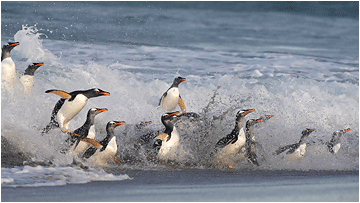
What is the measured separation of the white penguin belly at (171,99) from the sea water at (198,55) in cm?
21

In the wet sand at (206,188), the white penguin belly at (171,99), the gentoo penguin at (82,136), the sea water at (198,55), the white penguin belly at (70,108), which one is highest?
the sea water at (198,55)

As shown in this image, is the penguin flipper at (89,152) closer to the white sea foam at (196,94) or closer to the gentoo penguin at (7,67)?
the white sea foam at (196,94)

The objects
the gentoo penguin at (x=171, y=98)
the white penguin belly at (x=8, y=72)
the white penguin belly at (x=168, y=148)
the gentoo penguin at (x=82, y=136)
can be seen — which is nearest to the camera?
the white penguin belly at (x=168, y=148)

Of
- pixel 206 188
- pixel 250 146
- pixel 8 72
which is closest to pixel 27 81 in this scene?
pixel 8 72

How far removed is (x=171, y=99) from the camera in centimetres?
846

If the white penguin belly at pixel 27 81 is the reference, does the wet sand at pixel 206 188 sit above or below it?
below

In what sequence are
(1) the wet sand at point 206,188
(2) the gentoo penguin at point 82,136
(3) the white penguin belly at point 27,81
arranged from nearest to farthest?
(1) the wet sand at point 206,188 → (2) the gentoo penguin at point 82,136 → (3) the white penguin belly at point 27,81

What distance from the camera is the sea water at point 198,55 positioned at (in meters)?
11.0

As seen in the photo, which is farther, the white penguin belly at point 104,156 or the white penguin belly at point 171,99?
the white penguin belly at point 171,99

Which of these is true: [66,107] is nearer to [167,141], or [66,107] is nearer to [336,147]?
[167,141]

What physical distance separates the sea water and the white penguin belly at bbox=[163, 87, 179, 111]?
0.69 feet

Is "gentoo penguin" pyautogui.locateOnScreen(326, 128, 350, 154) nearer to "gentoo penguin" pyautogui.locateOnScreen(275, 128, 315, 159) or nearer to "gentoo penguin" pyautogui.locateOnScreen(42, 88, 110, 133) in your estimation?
"gentoo penguin" pyautogui.locateOnScreen(275, 128, 315, 159)

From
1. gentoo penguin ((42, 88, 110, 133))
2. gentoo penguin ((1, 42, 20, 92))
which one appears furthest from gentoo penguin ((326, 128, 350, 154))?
gentoo penguin ((1, 42, 20, 92))

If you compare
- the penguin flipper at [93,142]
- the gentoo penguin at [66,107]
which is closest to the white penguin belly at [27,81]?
the gentoo penguin at [66,107]
